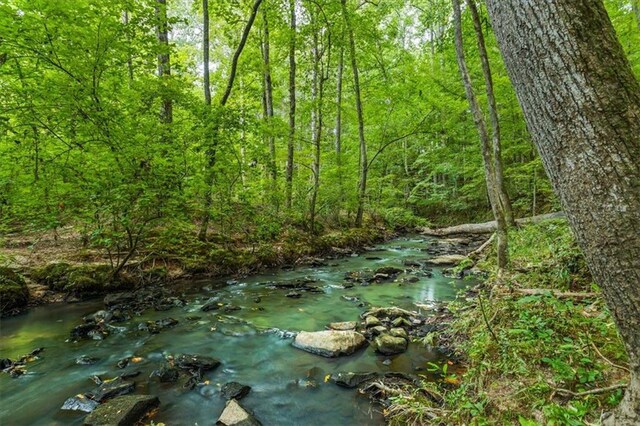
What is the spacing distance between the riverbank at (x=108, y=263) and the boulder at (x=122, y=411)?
14.2 ft

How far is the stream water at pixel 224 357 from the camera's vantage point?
3330 mm

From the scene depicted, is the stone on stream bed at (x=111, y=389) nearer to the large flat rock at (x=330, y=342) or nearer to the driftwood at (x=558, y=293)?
the large flat rock at (x=330, y=342)

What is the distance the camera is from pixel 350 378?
3785 mm

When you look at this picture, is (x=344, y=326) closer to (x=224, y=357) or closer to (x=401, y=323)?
(x=401, y=323)

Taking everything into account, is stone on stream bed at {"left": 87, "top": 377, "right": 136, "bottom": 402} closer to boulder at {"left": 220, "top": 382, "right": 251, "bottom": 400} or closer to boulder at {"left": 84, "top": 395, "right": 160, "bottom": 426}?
boulder at {"left": 84, "top": 395, "right": 160, "bottom": 426}

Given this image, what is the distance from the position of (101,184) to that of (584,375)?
25.0 ft

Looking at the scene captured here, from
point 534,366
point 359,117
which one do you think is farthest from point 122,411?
point 359,117

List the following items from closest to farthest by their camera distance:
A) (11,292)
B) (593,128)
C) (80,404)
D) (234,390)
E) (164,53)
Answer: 1. (593,128)
2. (80,404)
3. (234,390)
4. (11,292)
5. (164,53)

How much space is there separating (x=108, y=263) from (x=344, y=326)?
585cm

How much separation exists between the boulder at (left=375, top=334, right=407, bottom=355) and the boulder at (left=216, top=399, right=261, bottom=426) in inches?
77.1

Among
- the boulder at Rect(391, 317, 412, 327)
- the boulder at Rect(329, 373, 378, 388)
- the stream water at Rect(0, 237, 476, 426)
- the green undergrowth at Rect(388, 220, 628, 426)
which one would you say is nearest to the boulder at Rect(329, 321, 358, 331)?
the stream water at Rect(0, 237, 476, 426)

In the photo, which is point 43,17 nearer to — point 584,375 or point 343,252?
point 584,375

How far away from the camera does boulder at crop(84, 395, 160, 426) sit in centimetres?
297

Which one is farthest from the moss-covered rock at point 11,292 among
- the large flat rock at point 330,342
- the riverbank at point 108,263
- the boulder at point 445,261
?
the boulder at point 445,261
